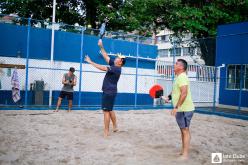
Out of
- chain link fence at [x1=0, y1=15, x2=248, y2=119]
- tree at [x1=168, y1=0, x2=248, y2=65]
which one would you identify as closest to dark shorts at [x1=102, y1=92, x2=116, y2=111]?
chain link fence at [x1=0, y1=15, x2=248, y2=119]

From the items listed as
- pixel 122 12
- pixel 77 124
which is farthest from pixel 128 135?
pixel 122 12

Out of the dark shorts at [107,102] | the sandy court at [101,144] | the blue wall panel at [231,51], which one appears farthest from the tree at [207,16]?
the dark shorts at [107,102]

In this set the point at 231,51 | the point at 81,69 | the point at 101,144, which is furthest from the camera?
the point at 231,51

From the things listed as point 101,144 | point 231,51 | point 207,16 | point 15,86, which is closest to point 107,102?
point 101,144

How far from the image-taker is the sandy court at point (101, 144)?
5.20 metres

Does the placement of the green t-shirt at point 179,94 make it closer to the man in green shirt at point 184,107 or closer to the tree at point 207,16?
the man in green shirt at point 184,107

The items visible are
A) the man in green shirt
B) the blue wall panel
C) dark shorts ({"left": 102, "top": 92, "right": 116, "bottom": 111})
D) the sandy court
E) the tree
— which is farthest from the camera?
the tree

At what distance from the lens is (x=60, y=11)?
23234 mm

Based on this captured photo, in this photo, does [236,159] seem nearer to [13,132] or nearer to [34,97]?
[13,132]

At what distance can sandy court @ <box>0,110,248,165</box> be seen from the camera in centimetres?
520

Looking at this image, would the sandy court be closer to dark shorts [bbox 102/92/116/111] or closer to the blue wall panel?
dark shorts [bbox 102/92/116/111]

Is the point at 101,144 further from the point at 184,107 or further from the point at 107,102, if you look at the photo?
the point at 184,107

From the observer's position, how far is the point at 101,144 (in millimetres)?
6336

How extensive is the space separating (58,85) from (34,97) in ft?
4.99
